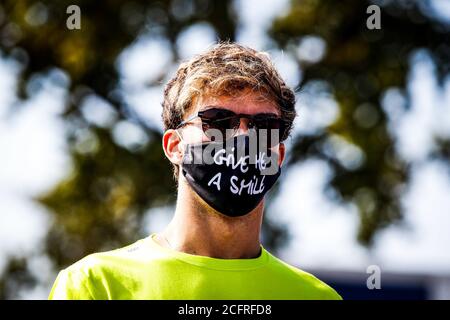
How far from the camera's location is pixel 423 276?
21.4 m

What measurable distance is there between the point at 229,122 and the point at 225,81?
0.71ft

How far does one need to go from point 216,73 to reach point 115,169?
37.0 feet

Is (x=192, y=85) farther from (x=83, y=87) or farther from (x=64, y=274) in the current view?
(x=83, y=87)

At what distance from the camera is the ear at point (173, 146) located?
4.61m

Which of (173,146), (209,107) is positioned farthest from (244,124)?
(173,146)

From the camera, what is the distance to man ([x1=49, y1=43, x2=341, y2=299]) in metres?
4.25

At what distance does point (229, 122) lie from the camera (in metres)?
4.38

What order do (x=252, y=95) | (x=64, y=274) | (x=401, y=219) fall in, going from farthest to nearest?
(x=401, y=219) < (x=252, y=95) < (x=64, y=274)

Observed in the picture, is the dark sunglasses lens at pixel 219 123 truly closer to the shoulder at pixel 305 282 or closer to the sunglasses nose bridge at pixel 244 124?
the sunglasses nose bridge at pixel 244 124

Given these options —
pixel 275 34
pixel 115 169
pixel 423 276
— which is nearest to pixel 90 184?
pixel 115 169

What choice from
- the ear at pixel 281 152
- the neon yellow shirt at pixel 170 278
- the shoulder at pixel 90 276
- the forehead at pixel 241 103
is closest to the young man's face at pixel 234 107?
the forehead at pixel 241 103

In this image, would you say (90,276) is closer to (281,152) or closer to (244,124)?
(244,124)

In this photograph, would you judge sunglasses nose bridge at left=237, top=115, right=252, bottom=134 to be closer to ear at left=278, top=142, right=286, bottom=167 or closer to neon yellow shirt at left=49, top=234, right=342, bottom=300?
ear at left=278, top=142, right=286, bottom=167

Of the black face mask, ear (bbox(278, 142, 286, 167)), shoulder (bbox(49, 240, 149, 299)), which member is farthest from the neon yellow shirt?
ear (bbox(278, 142, 286, 167))
